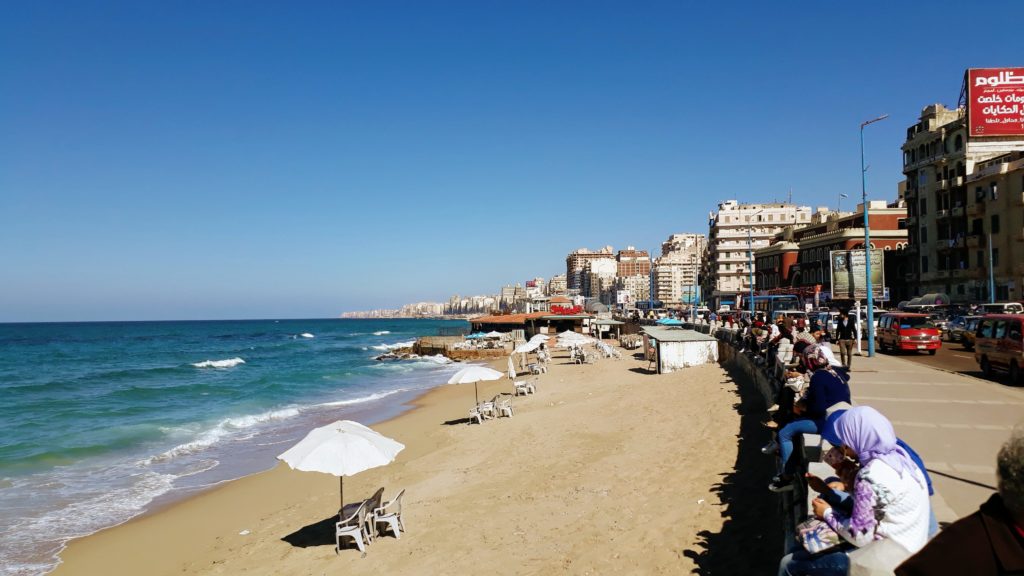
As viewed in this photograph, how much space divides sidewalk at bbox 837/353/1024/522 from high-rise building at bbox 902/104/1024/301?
103 ft

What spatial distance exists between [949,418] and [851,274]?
13430 millimetres

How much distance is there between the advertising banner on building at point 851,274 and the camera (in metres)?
21.7

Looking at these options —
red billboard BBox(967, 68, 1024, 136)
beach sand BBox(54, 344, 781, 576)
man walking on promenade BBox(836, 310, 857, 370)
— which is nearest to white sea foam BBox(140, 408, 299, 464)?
beach sand BBox(54, 344, 781, 576)

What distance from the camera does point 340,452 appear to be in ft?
32.0

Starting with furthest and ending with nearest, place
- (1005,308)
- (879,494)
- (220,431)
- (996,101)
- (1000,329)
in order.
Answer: (1005,308)
(220,431)
(996,101)
(1000,329)
(879,494)

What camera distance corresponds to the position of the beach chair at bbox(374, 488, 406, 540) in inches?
369

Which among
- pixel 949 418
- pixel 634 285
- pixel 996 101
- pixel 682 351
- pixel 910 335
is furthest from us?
pixel 634 285

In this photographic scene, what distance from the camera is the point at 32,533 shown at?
11477 millimetres

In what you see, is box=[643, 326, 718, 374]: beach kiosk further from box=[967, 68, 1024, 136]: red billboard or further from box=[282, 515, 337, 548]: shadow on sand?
box=[282, 515, 337, 548]: shadow on sand

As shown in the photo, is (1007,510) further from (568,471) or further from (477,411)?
(477,411)

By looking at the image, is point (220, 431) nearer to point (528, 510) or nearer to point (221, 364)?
point (528, 510)

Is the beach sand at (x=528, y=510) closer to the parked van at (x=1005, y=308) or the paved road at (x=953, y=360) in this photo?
the paved road at (x=953, y=360)

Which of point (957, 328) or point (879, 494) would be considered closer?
point (879, 494)

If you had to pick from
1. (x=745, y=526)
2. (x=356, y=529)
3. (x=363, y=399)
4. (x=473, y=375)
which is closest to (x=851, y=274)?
(x=473, y=375)
